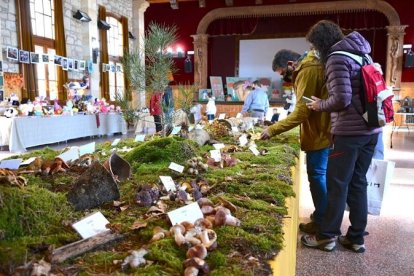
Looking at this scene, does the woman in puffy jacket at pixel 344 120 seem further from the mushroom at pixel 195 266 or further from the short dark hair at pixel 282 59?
the mushroom at pixel 195 266

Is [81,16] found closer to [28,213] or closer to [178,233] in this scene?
[28,213]

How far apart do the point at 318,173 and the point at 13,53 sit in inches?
282

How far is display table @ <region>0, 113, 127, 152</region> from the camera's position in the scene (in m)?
6.05

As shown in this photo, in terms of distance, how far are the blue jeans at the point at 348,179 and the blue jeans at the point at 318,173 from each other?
0.22 meters

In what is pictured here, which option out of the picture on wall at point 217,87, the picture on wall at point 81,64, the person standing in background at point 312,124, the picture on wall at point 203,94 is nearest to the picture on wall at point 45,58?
the picture on wall at point 81,64

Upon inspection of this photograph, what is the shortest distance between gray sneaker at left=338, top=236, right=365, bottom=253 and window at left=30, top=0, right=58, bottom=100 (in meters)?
7.73

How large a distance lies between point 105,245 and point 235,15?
13465 millimetres

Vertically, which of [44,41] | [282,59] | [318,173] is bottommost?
[318,173]

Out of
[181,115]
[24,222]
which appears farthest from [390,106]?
[24,222]

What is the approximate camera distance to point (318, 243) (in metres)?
2.34

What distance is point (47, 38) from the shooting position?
342 inches

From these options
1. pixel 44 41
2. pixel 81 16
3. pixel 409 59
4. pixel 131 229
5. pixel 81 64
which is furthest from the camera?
pixel 409 59

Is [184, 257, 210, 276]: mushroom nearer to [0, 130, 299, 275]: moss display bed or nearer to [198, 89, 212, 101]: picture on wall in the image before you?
[0, 130, 299, 275]: moss display bed

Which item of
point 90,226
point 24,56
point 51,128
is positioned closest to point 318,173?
point 90,226
